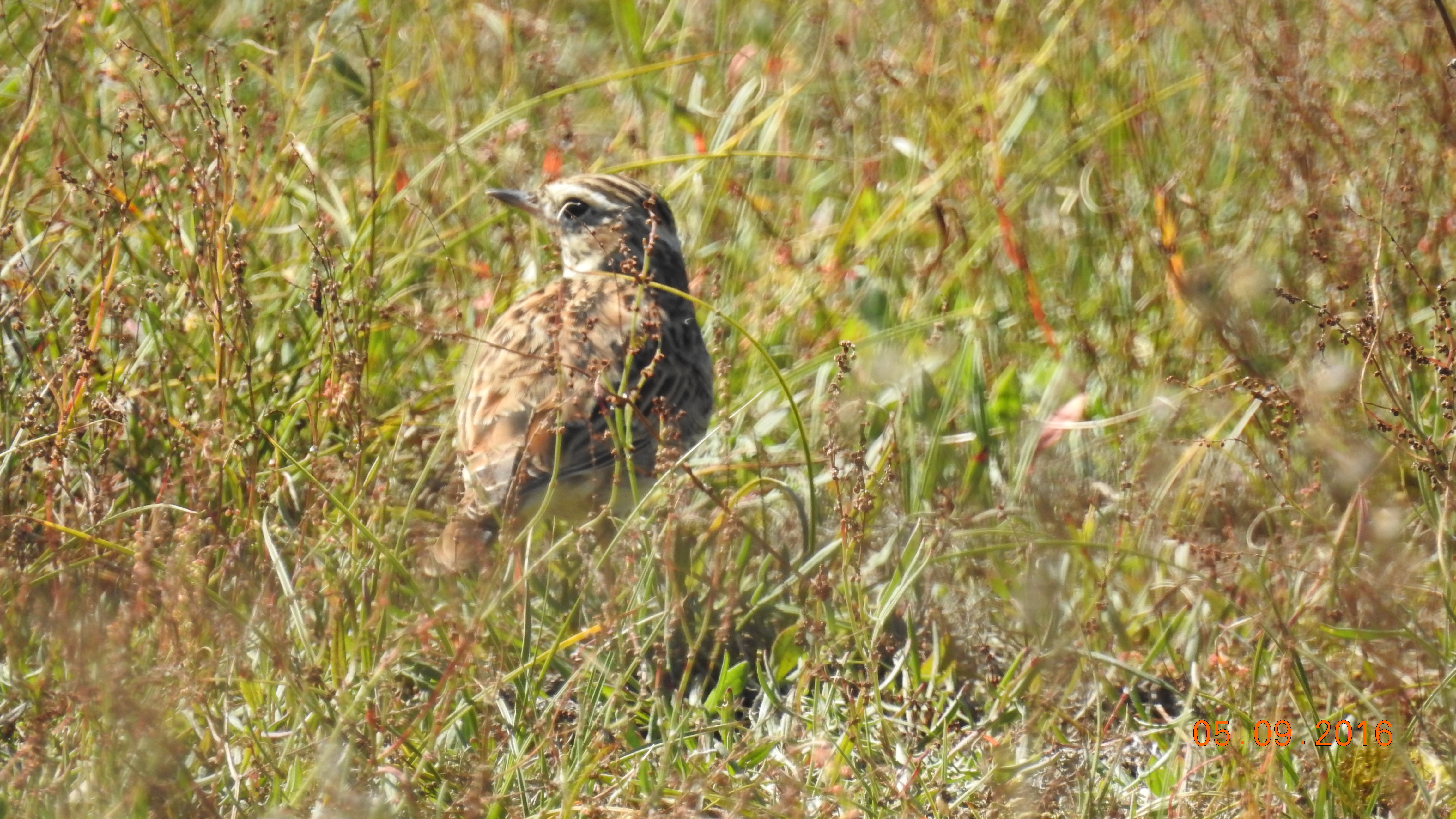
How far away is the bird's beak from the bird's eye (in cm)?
8

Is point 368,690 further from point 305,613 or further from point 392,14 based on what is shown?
point 392,14

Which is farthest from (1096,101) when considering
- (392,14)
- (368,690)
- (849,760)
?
(368,690)

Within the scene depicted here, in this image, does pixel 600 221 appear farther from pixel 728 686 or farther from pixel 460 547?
pixel 460 547

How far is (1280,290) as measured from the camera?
3.73 meters

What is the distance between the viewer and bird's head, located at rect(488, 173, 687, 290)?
6.12 m

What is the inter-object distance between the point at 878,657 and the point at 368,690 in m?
1.20

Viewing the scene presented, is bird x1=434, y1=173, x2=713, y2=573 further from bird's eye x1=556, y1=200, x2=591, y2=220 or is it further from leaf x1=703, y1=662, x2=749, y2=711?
leaf x1=703, y1=662, x2=749, y2=711

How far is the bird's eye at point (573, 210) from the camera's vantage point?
623cm
